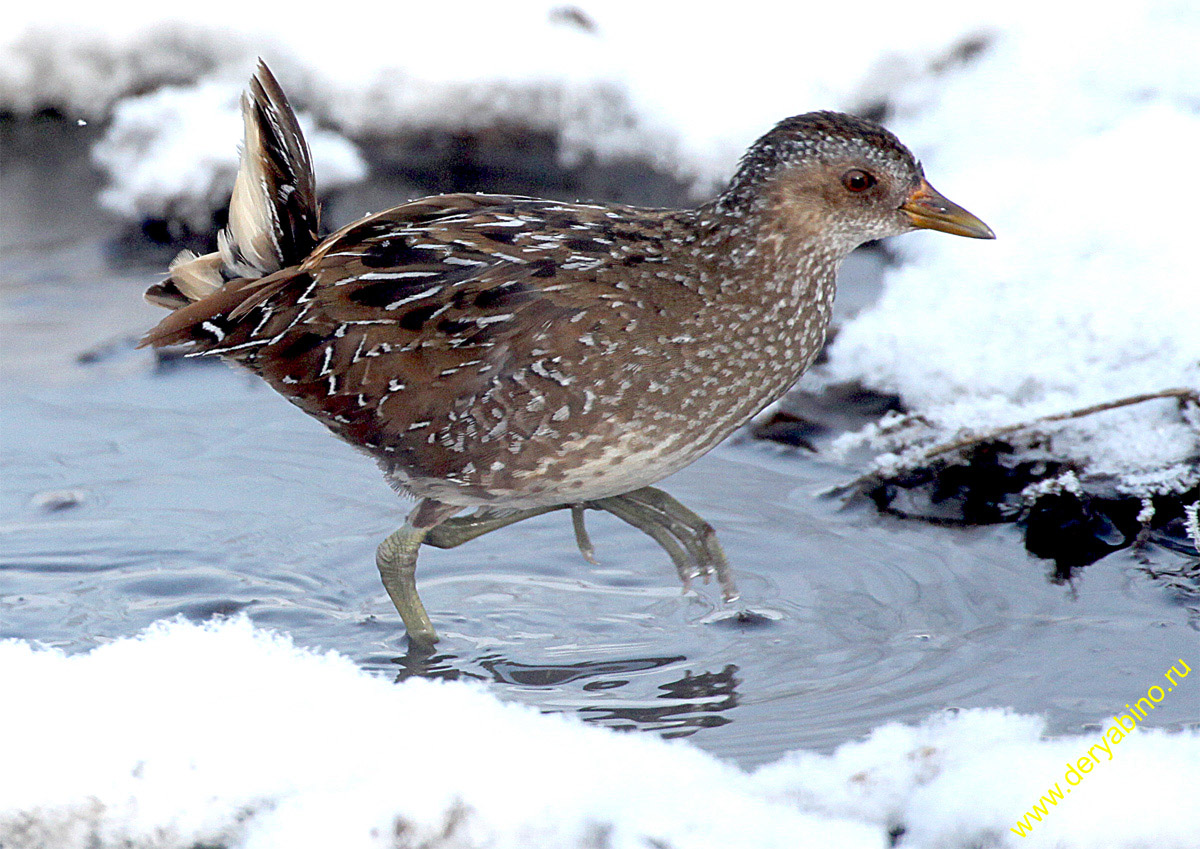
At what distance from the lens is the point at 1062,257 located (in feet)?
18.5

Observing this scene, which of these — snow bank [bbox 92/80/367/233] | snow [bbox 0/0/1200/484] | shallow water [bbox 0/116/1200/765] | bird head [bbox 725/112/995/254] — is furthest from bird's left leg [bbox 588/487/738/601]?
snow bank [bbox 92/80/367/233]

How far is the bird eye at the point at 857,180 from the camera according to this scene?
3.90 m

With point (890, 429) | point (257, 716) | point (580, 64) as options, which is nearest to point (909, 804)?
point (257, 716)

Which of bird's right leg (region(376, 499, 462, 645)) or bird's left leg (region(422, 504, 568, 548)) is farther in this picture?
bird's left leg (region(422, 504, 568, 548))

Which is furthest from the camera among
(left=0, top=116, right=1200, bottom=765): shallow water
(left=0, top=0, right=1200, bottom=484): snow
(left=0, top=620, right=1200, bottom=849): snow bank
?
(left=0, top=0, right=1200, bottom=484): snow

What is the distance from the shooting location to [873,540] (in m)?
4.62

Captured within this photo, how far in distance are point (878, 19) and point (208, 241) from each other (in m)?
2.99

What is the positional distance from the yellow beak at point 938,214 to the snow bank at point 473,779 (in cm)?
126

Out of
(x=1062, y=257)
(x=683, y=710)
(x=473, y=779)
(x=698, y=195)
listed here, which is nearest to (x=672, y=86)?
(x=698, y=195)

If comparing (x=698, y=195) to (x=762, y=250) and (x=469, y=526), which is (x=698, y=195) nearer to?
(x=469, y=526)

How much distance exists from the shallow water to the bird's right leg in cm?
7

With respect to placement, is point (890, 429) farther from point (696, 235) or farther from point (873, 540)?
point (696, 235)

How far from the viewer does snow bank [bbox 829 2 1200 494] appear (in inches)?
193

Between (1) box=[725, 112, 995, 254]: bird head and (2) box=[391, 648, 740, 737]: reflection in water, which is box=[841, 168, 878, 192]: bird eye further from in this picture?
(2) box=[391, 648, 740, 737]: reflection in water
